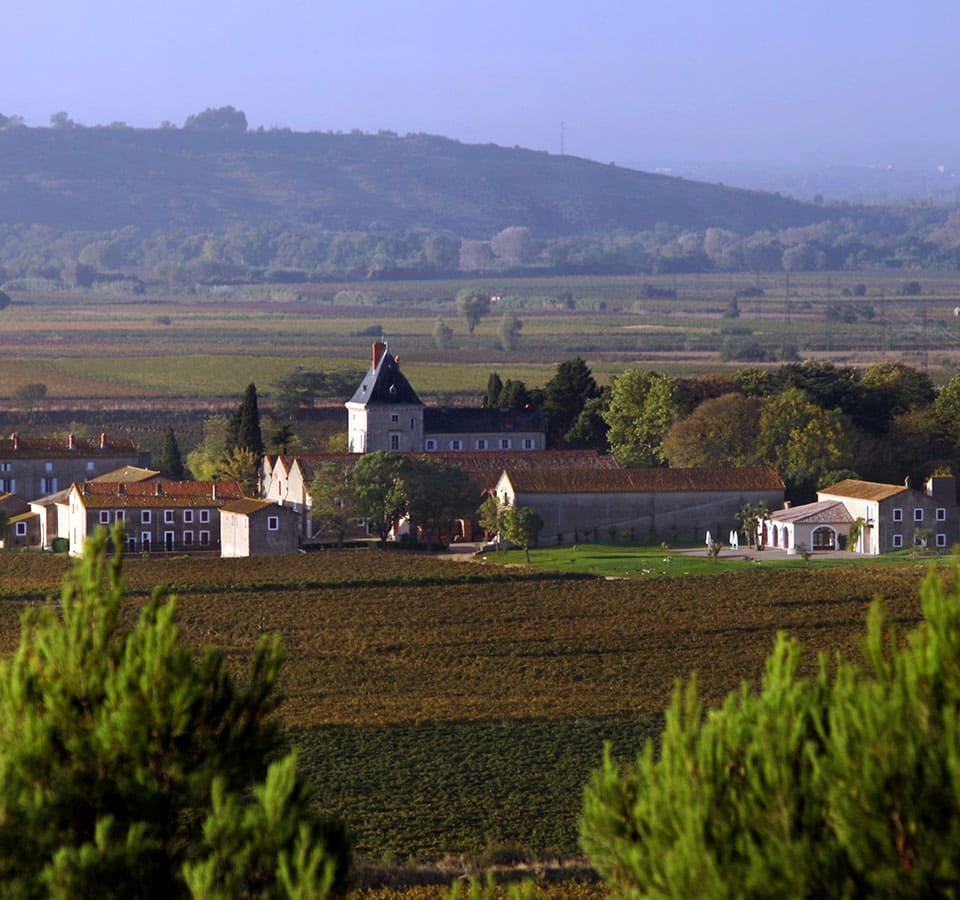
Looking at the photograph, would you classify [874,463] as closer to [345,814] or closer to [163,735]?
[345,814]

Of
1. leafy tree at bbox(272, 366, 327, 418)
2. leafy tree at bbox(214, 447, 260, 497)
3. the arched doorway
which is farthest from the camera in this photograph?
leafy tree at bbox(272, 366, 327, 418)

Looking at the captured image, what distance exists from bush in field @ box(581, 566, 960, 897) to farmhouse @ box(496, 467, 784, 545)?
42983 millimetres

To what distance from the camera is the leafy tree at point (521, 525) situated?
52.4 metres

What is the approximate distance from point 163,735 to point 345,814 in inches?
473

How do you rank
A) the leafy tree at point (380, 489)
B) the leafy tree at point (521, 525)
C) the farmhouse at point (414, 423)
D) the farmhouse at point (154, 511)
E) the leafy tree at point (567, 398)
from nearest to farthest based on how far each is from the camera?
the leafy tree at point (521, 525) < the farmhouse at point (154, 511) < the leafy tree at point (380, 489) < the farmhouse at point (414, 423) < the leafy tree at point (567, 398)

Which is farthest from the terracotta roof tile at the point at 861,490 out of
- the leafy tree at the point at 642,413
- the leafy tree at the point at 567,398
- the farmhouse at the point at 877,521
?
the leafy tree at the point at 567,398

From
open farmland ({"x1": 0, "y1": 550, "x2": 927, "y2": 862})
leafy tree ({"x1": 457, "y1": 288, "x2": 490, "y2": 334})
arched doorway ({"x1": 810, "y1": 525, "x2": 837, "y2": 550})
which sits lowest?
open farmland ({"x1": 0, "y1": 550, "x2": 927, "y2": 862})

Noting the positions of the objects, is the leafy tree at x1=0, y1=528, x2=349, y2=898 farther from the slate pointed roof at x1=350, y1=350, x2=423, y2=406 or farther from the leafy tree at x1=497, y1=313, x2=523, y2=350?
the leafy tree at x1=497, y1=313, x2=523, y2=350

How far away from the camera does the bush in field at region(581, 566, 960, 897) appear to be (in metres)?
11.5

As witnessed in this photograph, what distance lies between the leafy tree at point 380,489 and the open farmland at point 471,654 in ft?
6.97

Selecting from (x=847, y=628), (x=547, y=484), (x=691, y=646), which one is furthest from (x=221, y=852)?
(x=547, y=484)

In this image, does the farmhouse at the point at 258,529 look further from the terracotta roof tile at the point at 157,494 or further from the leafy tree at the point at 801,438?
the leafy tree at the point at 801,438

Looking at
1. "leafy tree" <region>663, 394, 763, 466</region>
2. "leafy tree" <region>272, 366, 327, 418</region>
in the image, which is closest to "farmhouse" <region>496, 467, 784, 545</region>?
"leafy tree" <region>663, 394, 763, 466</region>

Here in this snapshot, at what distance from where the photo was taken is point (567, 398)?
72938 millimetres
